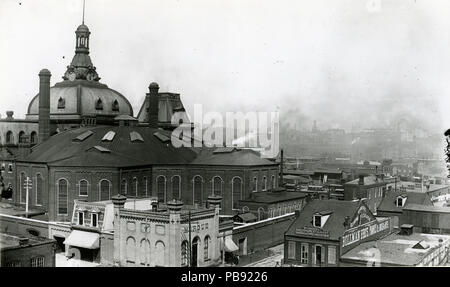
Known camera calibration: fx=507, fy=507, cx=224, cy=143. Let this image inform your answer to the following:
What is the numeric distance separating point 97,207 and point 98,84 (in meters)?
36.4

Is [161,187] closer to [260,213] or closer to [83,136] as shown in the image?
[83,136]

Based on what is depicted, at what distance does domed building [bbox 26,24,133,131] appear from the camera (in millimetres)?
70438

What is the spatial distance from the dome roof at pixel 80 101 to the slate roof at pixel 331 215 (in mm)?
40557

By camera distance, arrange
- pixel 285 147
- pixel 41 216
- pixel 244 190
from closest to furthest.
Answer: pixel 41 216 → pixel 244 190 → pixel 285 147

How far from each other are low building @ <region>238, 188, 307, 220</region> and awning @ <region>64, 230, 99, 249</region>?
19775 millimetres

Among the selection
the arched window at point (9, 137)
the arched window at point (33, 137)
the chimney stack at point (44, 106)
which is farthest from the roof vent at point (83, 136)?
the arched window at point (9, 137)

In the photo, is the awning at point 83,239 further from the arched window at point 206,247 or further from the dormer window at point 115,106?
the dormer window at point 115,106

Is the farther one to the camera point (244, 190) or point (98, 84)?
point (98, 84)

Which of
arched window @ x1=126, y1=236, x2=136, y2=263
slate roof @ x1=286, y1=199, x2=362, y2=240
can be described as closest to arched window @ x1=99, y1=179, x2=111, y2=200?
arched window @ x1=126, y1=236, x2=136, y2=263

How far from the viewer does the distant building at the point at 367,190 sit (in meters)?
68.0

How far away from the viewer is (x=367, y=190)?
69125mm
